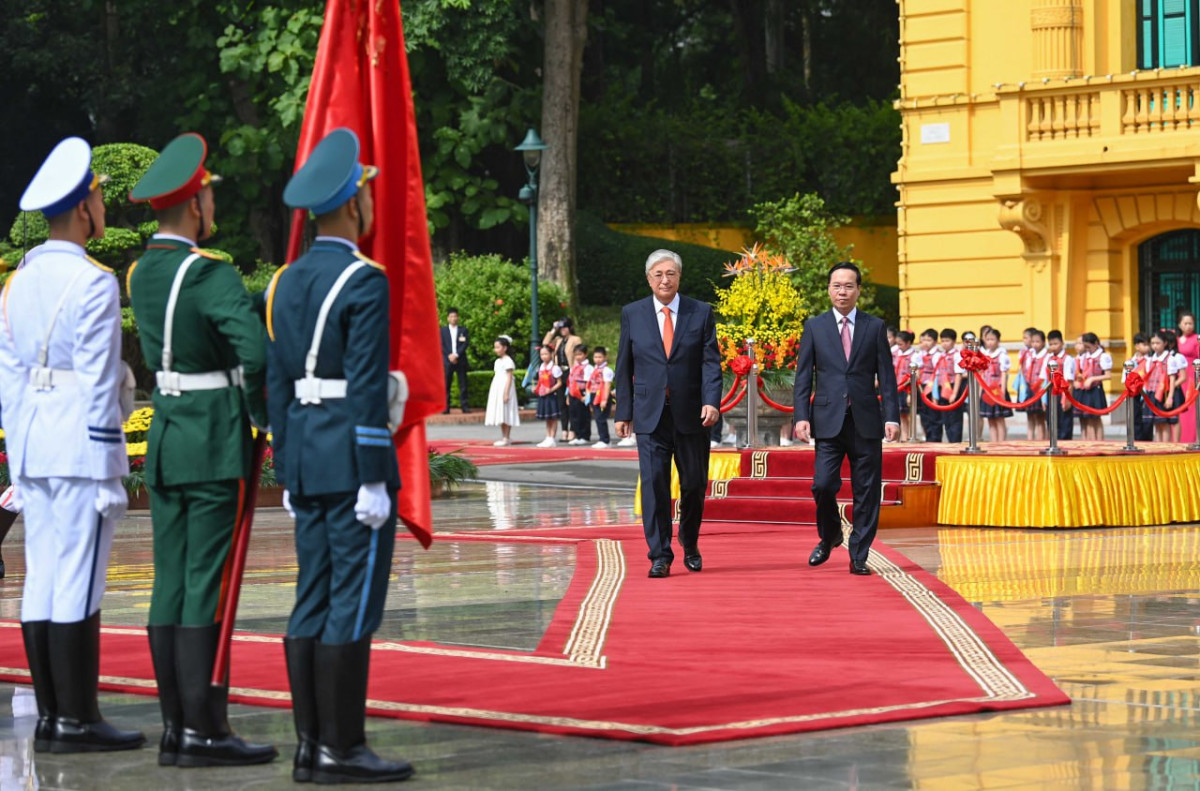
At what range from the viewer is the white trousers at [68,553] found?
23.4 ft

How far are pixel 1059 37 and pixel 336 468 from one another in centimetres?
2391

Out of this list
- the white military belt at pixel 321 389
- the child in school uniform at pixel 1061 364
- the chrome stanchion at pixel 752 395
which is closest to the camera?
the white military belt at pixel 321 389

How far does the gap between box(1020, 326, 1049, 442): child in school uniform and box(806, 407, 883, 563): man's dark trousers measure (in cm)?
1269

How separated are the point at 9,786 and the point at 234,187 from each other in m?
34.6

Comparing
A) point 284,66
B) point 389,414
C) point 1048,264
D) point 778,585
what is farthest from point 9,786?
point 284,66

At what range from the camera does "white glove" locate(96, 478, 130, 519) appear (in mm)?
7102

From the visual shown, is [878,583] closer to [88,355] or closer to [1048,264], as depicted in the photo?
[88,355]

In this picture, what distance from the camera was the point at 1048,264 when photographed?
29.0 m

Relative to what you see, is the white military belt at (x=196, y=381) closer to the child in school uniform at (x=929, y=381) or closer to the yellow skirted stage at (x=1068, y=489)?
the yellow skirted stage at (x=1068, y=489)

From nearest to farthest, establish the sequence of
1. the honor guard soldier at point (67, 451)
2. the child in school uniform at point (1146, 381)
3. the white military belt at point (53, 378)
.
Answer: the honor guard soldier at point (67, 451), the white military belt at point (53, 378), the child in school uniform at point (1146, 381)

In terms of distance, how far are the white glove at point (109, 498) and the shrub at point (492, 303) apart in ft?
96.4

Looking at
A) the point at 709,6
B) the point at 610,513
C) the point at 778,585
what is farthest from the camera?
the point at 709,6

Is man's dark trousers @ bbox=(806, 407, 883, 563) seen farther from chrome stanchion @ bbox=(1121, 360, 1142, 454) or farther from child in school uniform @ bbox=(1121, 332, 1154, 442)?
child in school uniform @ bbox=(1121, 332, 1154, 442)

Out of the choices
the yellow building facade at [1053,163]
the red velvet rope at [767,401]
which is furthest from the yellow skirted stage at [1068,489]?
the yellow building facade at [1053,163]
